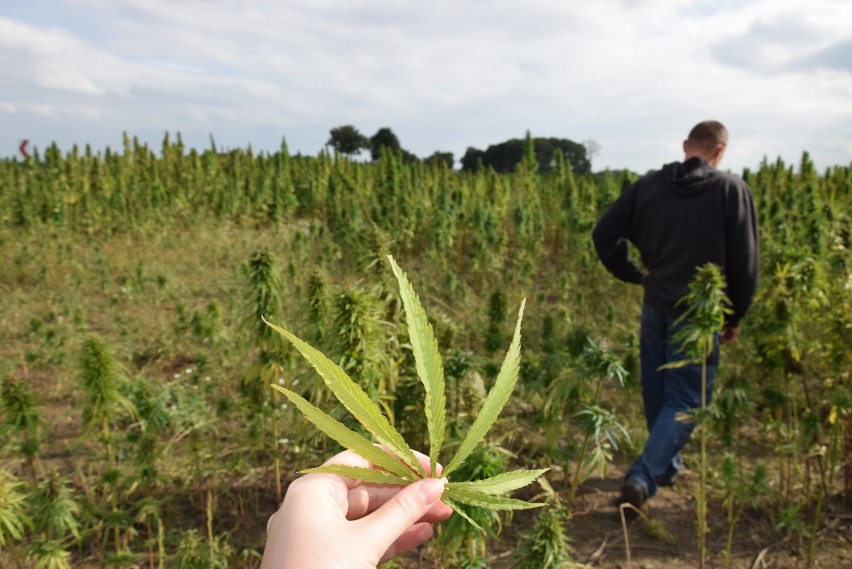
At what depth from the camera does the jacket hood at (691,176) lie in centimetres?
343

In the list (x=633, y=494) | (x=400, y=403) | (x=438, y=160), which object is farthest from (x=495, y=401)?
(x=438, y=160)

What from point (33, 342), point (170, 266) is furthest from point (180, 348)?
point (170, 266)

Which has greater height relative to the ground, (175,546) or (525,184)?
(525,184)

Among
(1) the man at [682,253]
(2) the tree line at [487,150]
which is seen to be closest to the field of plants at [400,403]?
Answer: (1) the man at [682,253]

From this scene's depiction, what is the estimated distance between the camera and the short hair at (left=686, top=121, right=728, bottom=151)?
347cm

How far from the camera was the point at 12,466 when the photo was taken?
3.76m

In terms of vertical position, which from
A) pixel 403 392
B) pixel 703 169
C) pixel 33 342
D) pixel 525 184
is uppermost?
pixel 525 184

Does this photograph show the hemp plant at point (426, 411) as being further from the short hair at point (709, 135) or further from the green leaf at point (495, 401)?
the short hair at point (709, 135)

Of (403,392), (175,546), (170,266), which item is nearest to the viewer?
(403,392)

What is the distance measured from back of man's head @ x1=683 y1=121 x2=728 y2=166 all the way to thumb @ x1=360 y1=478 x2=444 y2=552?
337 centimetres

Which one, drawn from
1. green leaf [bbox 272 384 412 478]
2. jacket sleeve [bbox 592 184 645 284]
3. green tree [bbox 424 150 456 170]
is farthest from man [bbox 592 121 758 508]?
green tree [bbox 424 150 456 170]

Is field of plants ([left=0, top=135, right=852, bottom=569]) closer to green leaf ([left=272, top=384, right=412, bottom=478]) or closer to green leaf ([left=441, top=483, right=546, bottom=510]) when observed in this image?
green leaf ([left=441, top=483, right=546, bottom=510])

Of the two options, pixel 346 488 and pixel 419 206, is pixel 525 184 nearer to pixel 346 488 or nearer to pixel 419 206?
pixel 419 206

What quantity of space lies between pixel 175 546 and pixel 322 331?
5.28 ft
